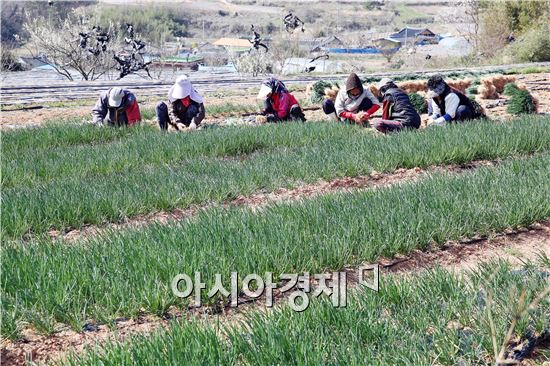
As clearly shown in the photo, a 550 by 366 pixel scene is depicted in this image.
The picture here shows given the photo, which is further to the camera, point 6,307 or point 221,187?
point 221,187

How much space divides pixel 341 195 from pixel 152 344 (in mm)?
2622

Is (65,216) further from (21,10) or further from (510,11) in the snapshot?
(21,10)

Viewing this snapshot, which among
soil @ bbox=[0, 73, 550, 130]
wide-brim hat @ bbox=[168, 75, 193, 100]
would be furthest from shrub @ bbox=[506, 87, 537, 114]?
wide-brim hat @ bbox=[168, 75, 193, 100]

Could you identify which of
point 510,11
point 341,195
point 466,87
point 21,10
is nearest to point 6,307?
point 341,195

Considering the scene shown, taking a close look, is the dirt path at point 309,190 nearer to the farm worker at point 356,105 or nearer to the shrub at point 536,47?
the farm worker at point 356,105

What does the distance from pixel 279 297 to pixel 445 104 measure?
570 centimetres

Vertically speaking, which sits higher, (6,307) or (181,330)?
(181,330)

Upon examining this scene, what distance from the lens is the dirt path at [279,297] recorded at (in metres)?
2.59

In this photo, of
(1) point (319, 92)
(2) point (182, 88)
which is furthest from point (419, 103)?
(2) point (182, 88)

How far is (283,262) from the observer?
10.1 feet

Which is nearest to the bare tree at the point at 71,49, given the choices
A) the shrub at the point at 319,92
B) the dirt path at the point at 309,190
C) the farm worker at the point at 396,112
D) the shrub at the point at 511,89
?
the shrub at the point at 319,92

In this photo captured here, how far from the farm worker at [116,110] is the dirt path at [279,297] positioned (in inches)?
235

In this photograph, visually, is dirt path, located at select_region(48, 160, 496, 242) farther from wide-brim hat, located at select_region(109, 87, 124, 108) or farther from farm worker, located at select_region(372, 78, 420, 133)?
wide-brim hat, located at select_region(109, 87, 124, 108)

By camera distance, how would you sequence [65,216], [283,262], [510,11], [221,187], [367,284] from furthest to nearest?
[510,11]
[221,187]
[65,216]
[283,262]
[367,284]
